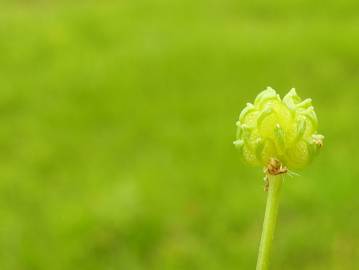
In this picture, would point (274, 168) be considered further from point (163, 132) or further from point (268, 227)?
point (163, 132)

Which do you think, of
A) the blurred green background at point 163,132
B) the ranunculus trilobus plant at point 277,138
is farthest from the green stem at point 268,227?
the blurred green background at point 163,132

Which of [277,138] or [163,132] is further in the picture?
[163,132]

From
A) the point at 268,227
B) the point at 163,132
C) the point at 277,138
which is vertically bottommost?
the point at 268,227

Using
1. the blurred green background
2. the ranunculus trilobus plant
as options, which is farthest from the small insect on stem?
the blurred green background

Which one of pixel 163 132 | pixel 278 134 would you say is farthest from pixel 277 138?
pixel 163 132

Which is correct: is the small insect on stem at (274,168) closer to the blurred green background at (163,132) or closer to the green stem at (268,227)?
the green stem at (268,227)

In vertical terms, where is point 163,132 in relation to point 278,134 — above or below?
above
